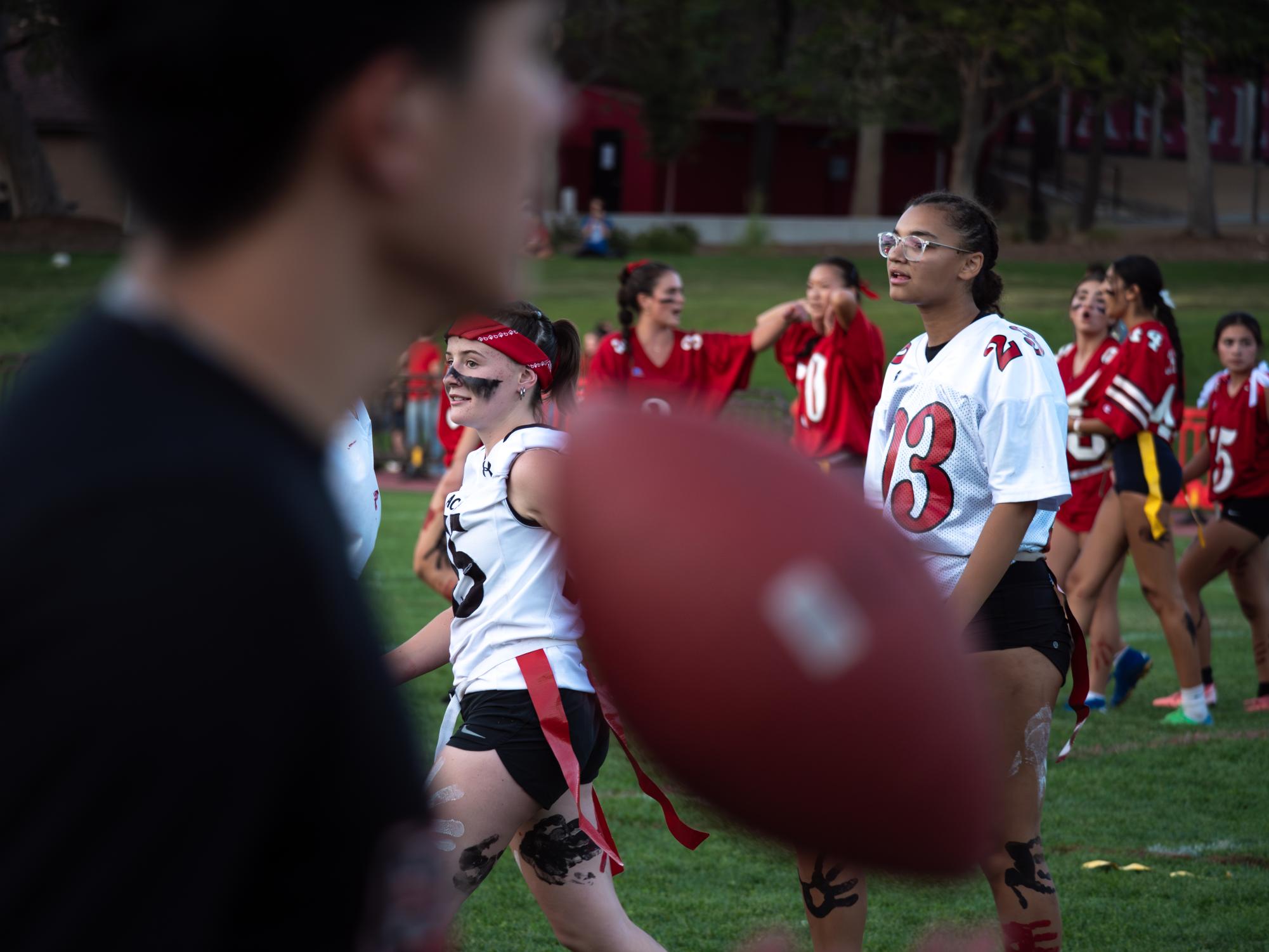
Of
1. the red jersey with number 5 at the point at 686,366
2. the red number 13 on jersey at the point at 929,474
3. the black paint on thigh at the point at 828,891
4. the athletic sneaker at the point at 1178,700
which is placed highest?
the red number 13 on jersey at the point at 929,474

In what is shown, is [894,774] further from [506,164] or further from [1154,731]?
[1154,731]

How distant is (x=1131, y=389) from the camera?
8.03 metres

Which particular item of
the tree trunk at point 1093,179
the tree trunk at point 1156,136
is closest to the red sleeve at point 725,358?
the tree trunk at point 1093,179

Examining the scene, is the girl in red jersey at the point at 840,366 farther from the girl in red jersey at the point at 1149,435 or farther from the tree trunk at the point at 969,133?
the tree trunk at the point at 969,133

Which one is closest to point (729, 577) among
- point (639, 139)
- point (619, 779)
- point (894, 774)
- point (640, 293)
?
point (894, 774)

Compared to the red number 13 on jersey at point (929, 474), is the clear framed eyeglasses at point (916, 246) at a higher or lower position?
higher

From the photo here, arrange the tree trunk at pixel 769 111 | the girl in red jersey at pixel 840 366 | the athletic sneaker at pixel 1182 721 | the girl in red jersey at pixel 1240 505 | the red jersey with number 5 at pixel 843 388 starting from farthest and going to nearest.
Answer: the tree trunk at pixel 769 111 → the red jersey with number 5 at pixel 843 388 → the girl in red jersey at pixel 840 366 → the girl in red jersey at pixel 1240 505 → the athletic sneaker at pixel 1182 721

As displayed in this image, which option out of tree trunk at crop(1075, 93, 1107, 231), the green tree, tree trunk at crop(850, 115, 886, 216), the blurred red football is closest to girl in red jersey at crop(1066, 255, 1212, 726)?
the blurred red football

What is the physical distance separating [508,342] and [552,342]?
19 centimetres

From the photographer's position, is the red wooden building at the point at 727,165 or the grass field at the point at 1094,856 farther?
the red wooden building at the point at 727,165

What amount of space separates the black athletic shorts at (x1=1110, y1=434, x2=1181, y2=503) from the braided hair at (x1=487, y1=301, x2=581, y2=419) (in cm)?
458

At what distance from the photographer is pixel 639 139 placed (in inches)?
1756

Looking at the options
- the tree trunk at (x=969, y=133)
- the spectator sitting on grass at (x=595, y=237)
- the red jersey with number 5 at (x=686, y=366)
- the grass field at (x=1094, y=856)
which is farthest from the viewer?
the spectator sitting on grass at (x=595, y=237)

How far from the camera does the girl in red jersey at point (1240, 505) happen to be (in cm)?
866
